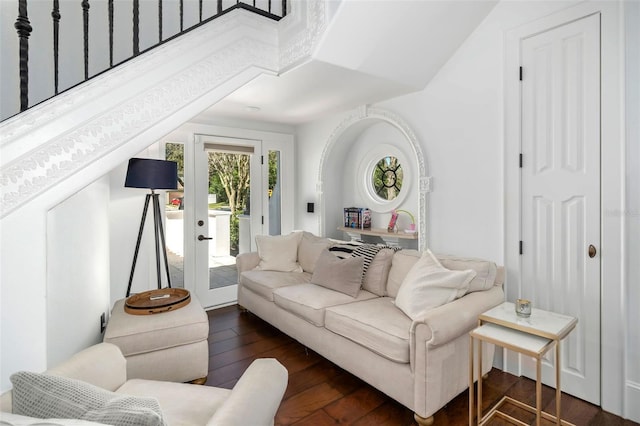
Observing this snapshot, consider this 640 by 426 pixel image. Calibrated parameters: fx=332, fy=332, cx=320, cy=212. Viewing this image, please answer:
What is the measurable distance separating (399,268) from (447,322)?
91cm

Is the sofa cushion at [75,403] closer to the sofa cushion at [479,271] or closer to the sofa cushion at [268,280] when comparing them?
the sofa cushion at [479,271]

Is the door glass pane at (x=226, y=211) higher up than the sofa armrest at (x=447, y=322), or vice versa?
the door glass pane at (x=226, y=211)

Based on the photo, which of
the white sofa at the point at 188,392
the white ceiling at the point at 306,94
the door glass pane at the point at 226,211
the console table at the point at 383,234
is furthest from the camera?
the door glass pane at the point at 226,211

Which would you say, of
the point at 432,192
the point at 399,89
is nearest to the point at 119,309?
the point at 432,192

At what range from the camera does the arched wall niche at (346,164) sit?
3.08 meters

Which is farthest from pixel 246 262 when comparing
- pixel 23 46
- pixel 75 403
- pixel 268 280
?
pixel 75 403

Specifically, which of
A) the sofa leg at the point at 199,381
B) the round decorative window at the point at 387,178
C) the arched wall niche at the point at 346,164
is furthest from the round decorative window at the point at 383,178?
the sofa leg at the point at 199,381

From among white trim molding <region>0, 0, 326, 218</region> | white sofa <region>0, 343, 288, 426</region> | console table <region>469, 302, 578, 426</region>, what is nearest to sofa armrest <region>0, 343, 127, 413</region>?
white sofa <region>0, 343, 288, 426</region>

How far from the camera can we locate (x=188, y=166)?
387 cm

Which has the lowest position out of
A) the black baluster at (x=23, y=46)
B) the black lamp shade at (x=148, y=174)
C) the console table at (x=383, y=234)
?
the console table at (x=383, y=234)

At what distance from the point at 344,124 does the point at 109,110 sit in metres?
2.70

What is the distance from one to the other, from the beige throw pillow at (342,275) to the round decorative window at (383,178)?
1.15 m

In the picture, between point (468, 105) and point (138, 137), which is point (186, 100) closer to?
point (138, 137)

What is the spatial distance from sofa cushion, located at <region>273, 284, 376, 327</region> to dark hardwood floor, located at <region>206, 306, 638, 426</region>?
1.15ft
